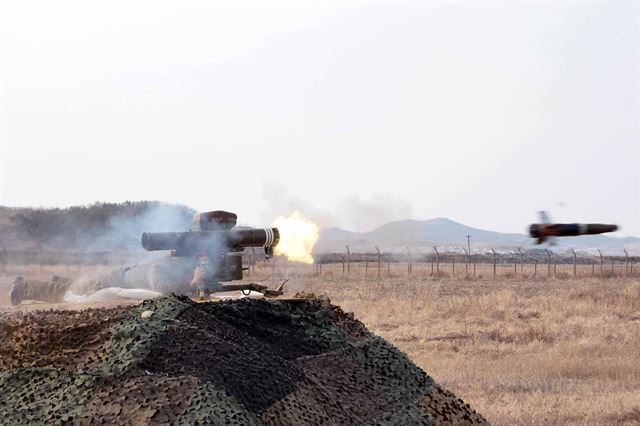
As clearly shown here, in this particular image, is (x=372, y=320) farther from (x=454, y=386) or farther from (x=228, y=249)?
(x=228, y=249)

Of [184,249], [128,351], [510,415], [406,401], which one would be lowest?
[510,415]

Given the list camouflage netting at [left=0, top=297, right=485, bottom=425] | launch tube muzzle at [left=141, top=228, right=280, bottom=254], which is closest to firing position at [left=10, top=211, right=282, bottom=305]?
launch tube muzzle at [left=141, top=228, right=280, bottom=254]

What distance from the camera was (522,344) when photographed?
18.5 m

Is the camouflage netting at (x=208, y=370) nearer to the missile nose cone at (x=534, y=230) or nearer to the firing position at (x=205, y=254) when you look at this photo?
the firing position at (x=205, y=254)

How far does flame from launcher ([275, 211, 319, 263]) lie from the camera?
9.74m

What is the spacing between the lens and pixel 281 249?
9.58 meters

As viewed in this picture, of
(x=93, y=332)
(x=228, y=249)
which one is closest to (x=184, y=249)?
(x=228, y=249)

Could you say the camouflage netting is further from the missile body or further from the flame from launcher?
the missile body

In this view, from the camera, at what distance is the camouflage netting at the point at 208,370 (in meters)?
5.46

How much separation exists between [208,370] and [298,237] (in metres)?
4.38

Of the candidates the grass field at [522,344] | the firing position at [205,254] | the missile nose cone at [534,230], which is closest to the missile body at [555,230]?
the missile nose cone at [534,230]

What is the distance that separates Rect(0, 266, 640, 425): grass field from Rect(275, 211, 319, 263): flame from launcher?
333 centimetres

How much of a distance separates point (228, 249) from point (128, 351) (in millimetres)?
2132

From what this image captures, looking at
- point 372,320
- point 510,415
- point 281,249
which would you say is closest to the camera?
point 281,249
